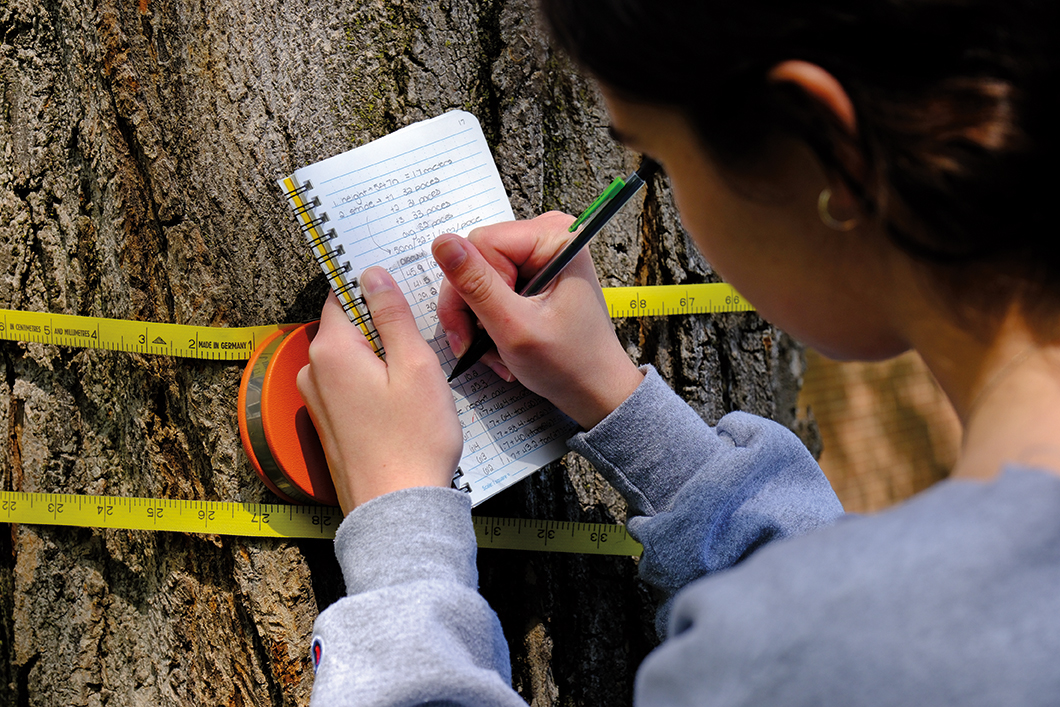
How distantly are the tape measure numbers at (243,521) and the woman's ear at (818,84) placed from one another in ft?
2.35

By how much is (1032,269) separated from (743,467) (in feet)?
1.52

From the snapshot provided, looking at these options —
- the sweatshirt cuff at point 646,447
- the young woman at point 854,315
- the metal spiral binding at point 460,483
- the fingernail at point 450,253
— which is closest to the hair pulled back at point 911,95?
the young woman at point 854,315

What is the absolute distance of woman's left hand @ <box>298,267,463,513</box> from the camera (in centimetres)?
86

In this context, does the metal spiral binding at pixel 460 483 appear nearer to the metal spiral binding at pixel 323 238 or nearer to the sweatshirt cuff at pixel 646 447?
the sweatshirt cuff at pixel 646 447

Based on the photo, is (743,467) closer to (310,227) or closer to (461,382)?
(461,382)

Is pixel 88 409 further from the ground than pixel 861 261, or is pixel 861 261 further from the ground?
pixel 88 409

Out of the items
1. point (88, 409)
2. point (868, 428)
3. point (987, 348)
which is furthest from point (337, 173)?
point (868, 428)

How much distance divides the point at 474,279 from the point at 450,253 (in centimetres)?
4

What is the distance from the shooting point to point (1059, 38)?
1.61ft

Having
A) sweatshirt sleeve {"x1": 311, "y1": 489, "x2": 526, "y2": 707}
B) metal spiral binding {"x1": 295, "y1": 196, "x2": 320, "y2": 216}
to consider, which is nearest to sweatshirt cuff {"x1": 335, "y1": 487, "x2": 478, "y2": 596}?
sweatshirt sleeve {"x1": 311, "y1": 489, "x2": 526, "y2": 707}

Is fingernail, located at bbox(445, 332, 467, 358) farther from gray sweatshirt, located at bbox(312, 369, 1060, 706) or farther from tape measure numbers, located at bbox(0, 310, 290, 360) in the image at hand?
gray sweatshirt, located at bbox(312, 369, 1060, 706)

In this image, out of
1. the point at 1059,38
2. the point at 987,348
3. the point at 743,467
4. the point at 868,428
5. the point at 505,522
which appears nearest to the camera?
the point at 1059,38

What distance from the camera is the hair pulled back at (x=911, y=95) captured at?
497 millimetres

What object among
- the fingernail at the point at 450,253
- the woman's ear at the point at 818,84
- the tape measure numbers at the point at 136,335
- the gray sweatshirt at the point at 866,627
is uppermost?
the tape measure numbers at the point at 136,335
